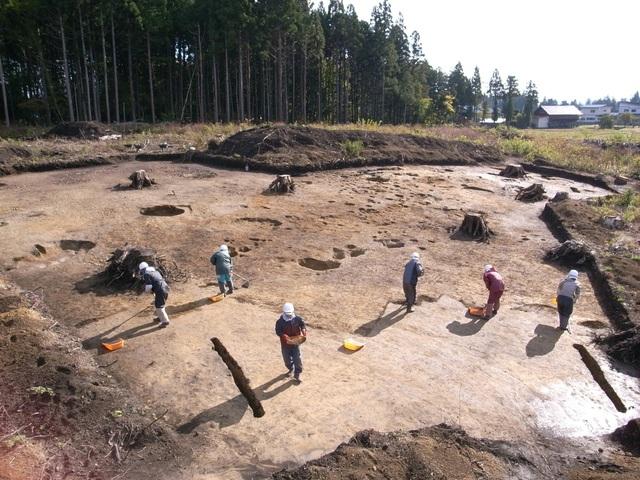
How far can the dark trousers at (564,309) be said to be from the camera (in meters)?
8.79

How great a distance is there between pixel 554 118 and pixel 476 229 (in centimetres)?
8168

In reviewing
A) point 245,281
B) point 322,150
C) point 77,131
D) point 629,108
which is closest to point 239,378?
point 245,281

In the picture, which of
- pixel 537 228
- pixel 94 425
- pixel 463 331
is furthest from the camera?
pixel 537 228

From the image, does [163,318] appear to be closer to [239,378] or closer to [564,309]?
[239,378]

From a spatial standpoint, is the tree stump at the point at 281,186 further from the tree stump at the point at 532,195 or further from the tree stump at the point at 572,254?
the tree stump at the point at 532,195

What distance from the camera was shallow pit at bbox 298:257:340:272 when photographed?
1169 cm

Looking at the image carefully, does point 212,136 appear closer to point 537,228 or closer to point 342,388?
point 537,228

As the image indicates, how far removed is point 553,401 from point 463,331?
219cm

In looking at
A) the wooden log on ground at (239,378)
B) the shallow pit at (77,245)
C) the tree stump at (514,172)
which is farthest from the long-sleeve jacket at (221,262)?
the tree stump at (514,172)

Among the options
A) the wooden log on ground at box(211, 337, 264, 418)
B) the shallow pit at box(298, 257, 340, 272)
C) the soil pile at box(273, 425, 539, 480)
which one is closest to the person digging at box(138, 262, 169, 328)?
the wooden log on ground at box(211, 337, 264, 418)

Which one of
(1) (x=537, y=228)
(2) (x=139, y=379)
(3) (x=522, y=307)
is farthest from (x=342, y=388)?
(1) (x=537, y=228)

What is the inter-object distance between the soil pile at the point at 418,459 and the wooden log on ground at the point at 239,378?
1.34 metres

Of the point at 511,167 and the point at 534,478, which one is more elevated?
the point at 511,167

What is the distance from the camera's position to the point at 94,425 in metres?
5.87
